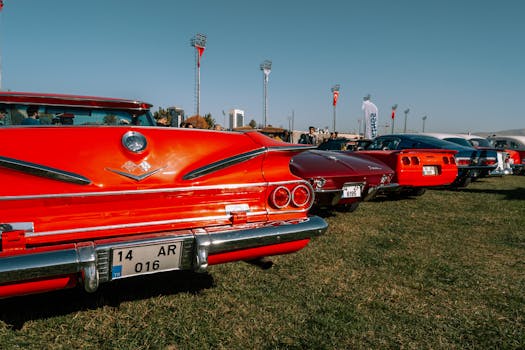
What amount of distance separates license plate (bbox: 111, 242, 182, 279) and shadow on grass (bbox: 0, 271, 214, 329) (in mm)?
234

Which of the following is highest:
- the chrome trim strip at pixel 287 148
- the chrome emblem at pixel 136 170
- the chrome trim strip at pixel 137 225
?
the chrome trim strip at pixel 287 148

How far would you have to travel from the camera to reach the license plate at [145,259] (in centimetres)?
174

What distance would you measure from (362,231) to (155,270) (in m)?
3.03

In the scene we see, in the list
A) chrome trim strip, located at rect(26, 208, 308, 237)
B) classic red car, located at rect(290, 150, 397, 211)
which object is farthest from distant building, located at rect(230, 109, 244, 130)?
chrome trim strip, located at rect(26, 208, 308, 237)

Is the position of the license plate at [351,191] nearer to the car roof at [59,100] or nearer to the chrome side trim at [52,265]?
the car roof at [59,100]

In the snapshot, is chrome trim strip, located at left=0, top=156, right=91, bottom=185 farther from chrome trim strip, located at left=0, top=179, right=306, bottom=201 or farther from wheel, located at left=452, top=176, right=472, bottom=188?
wheel, located at left=452, top=176, right=472, bottom=188

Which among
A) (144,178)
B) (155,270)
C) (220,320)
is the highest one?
(144,178)

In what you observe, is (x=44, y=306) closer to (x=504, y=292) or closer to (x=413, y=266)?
(x=413, y=266)

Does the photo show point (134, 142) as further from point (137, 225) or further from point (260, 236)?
point (260, 236)

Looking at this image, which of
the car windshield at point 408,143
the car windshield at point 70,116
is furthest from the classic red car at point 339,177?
the car windshield at point 408,143

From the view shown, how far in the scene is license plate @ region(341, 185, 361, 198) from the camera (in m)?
4.02

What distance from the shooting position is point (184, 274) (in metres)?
2.87

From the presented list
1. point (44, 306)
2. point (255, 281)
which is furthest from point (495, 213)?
point (44, 306)

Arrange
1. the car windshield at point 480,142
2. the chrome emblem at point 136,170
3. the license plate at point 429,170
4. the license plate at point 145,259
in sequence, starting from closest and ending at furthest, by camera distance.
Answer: the license plate at point 145,259 < the chrome emblem at point 136,170 < the license plate at point 429,170 < the car windshield at point 480,142
